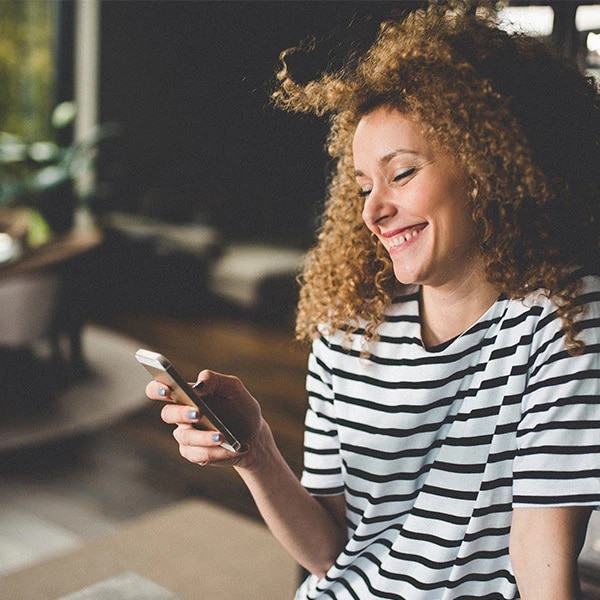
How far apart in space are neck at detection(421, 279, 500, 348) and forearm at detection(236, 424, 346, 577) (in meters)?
0.26

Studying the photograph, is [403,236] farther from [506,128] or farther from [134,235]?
[134,235]

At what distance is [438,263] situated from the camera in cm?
107

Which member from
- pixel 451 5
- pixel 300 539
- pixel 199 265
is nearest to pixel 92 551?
pixel 300 539

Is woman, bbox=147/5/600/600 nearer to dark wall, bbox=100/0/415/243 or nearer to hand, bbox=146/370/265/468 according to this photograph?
hand, bbox=146/370/265/468

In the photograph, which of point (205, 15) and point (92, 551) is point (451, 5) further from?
point (205, 15)

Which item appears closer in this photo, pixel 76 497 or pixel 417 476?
pixel 417 476

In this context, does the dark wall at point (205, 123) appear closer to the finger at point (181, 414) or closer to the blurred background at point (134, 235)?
the blurred background at point (134, 235)

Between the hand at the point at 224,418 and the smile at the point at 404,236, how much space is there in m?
0.26

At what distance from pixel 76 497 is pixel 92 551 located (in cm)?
75

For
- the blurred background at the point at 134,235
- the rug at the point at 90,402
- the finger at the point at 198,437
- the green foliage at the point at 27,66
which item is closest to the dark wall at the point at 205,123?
the blurred background at the point at 134,235

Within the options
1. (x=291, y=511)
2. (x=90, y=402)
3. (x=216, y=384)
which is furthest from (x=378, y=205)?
(x=90, y=402)

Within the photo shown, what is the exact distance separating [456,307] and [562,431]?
0.22 m

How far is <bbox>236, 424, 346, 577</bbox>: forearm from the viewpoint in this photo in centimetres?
115

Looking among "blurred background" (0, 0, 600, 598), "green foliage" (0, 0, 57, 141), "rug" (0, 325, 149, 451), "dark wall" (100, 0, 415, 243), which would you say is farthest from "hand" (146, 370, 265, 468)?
"green foliage" (0, 0, 57, 141)
